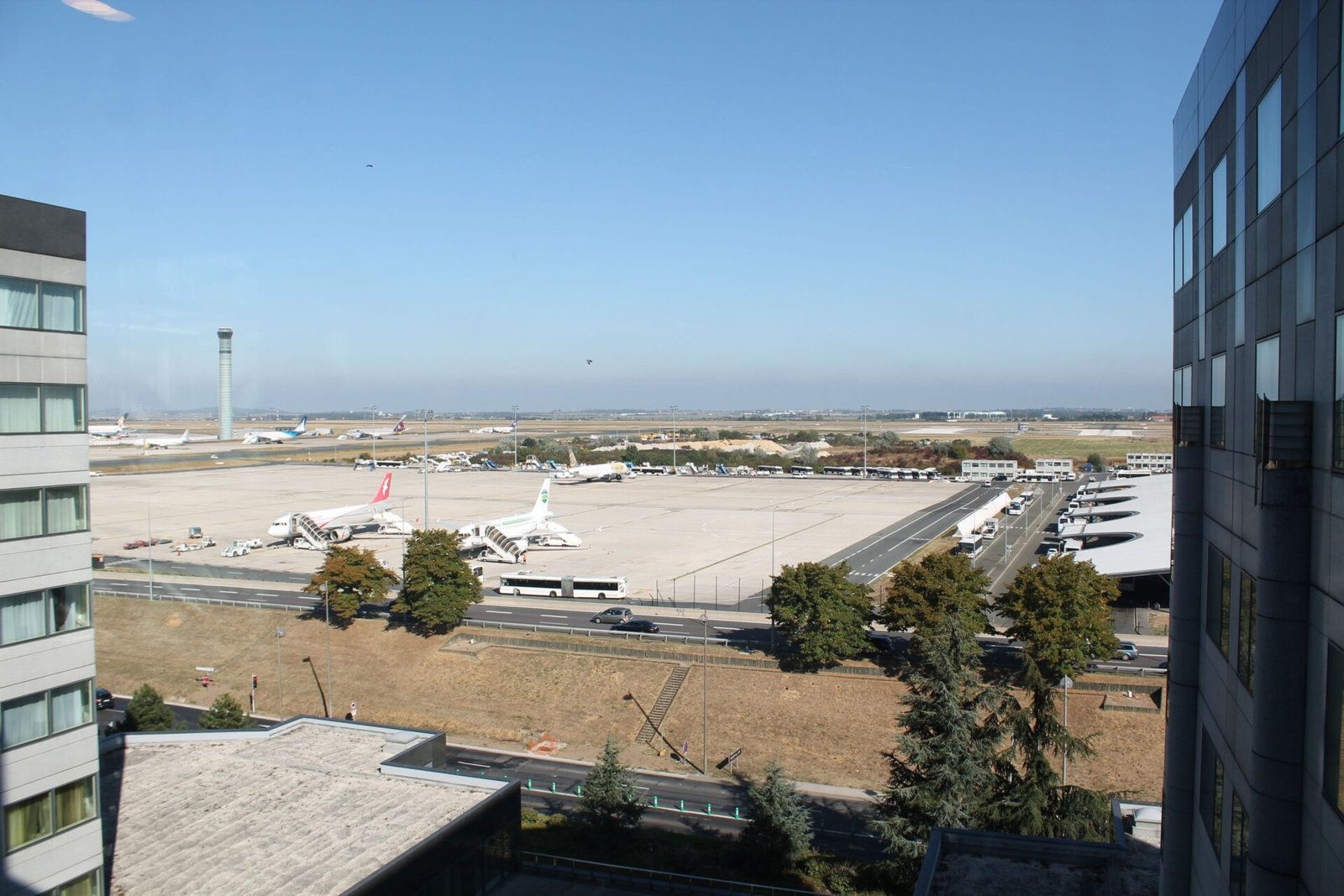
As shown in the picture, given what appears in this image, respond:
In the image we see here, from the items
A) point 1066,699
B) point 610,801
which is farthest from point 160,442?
point 1066,699

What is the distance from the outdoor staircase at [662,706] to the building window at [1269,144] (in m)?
29.5

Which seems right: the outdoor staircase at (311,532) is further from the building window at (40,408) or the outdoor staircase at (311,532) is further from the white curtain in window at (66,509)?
the building window at (40,408)

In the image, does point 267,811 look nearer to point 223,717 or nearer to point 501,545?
point 223,717

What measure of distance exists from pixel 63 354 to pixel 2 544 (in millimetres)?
2281

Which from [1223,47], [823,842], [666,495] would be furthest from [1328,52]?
[666,495]

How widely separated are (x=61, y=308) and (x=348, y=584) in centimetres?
3576

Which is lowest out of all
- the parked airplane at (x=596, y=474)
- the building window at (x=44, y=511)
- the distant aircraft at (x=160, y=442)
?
the parked airplane at (x=596, y=474)

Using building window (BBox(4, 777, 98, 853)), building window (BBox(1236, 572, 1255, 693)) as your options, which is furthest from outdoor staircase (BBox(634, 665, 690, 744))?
building window (BBox(1236, 572, 1255, 693))

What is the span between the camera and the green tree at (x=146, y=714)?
3186cm

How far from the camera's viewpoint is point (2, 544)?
10453mm

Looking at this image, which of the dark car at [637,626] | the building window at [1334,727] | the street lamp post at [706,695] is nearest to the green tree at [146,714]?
the dark car at [637,626]

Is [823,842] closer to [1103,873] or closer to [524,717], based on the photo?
[1103,873]

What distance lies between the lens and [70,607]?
11211 mm

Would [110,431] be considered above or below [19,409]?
below
